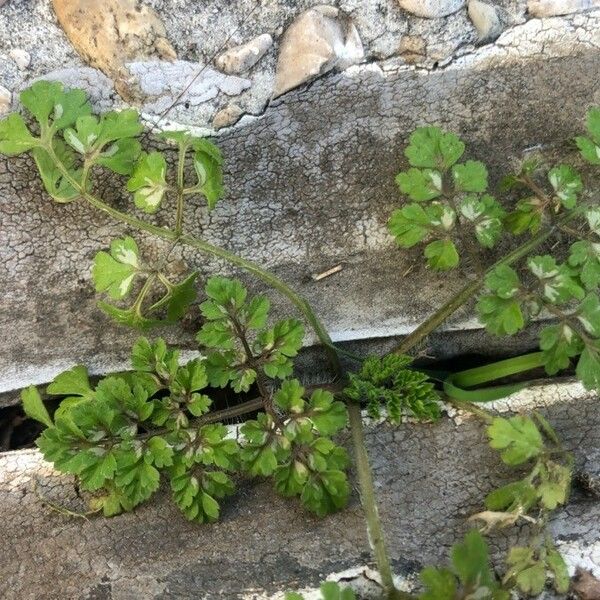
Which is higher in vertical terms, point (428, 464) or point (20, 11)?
point (20, 11)

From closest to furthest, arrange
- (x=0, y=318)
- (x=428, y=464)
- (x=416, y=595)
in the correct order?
(x=416, y=595) < (x=428, y=464) < (x=0, y=318)

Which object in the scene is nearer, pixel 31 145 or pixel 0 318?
pixel 31 145

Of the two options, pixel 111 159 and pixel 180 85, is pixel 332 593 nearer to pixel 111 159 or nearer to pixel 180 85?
pixel 111 159

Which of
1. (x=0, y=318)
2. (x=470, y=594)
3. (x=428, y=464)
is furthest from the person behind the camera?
(x=0, y=318)

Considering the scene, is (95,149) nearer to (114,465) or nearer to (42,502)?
(114,465)

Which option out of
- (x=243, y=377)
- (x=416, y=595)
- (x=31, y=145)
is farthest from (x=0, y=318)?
(x=416, y=595)

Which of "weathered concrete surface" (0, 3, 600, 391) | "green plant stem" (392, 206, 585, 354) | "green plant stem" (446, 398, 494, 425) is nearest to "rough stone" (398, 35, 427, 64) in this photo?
"weathered concrete surface" (0, 3, 600, 391)

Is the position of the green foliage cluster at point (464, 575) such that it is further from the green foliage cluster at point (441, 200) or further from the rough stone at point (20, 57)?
the rough stone at point (20, 57)

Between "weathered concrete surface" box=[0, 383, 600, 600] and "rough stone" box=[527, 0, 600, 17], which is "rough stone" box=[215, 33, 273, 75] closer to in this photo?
"rough stone" box=[527, 0, 600, 17]
